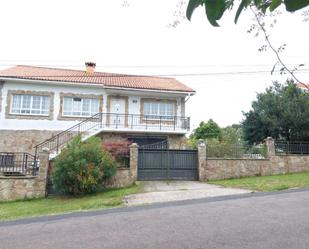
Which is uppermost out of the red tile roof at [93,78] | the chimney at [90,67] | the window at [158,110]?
the chimney at [90,67]

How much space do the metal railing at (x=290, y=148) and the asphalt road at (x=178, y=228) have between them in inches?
317

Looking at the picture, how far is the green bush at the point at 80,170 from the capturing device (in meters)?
11.9

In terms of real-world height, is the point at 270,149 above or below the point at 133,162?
above

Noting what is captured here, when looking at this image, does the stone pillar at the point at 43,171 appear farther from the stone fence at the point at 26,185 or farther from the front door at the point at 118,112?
the front door at the point at 118,112

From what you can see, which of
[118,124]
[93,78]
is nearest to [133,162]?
[118,124]

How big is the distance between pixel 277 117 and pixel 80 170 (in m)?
14.4

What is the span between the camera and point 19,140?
58.3ft

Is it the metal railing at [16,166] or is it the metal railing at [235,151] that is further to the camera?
the metal railing at [235,151]

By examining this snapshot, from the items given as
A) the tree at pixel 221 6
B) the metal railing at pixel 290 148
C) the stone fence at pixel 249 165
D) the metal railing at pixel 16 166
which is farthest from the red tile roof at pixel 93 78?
the tree at pixel 221 6

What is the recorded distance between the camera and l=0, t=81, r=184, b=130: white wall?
1789 cm

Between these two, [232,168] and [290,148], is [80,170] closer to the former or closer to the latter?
[232,168]

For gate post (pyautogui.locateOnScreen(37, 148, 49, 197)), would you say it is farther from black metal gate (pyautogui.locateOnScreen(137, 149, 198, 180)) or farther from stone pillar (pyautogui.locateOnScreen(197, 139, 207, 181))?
stone pillar (pyautogui.locateOnScreen(197, 139, 207, 181))

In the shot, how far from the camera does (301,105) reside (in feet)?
63.1

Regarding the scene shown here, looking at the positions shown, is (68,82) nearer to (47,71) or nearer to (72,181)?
(47,71)
